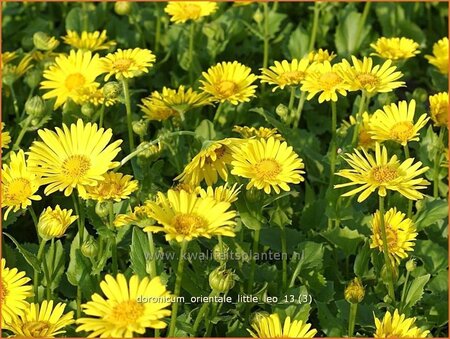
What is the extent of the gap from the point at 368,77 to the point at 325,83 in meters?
0.12

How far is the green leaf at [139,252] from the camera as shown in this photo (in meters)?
1.93

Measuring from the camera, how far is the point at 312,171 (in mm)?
2609

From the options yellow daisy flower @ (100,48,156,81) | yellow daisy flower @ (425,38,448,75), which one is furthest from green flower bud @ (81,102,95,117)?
yellow daisy flower @ (425,38,448,75)

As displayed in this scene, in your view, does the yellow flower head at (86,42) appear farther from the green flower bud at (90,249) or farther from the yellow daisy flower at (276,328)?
the yellow daisy flower at (276,328)

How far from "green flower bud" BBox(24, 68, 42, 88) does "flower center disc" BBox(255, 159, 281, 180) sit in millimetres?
1063

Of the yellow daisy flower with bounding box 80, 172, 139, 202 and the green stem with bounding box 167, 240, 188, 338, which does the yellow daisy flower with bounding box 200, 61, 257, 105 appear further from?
the green stem with bounding box 167, 240, 188, 338

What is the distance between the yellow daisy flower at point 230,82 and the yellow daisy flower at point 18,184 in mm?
603

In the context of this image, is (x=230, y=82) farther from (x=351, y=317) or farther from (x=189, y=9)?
(x=351, y=317)

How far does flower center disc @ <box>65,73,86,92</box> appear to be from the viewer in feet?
8.54

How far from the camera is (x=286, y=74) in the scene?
2471 mm

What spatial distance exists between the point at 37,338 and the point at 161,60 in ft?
5.18

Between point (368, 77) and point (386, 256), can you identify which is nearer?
point (386, 256)

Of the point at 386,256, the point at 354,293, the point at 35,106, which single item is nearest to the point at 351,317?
the point at 354,293

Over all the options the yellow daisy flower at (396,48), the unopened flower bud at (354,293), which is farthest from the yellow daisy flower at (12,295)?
the yellow daisy flower at (396,48)
